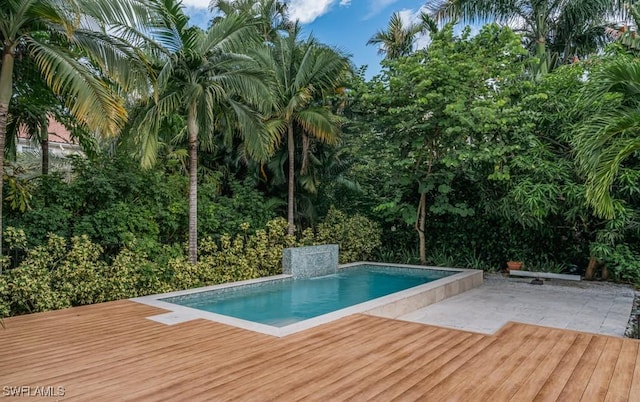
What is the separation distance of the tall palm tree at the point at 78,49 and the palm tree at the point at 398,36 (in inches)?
459

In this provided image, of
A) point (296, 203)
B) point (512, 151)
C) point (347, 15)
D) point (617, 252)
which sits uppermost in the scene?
point (347, 15)

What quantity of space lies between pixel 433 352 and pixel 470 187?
8.36 m

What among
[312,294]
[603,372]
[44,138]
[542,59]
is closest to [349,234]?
[312,294]

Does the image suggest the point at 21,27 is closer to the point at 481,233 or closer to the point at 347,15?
the point at 481,233

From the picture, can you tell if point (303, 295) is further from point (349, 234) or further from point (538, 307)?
point (538, 307)

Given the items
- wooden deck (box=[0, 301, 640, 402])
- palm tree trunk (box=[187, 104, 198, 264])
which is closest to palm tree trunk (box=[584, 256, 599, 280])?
wooden deck (box=[0, 301, 640, 402])

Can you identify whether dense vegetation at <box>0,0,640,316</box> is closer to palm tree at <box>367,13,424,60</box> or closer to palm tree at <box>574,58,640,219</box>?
palm tree at <box>574,58,640,219</box>

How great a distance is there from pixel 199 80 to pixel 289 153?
150 inches

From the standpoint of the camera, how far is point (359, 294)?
341 inches

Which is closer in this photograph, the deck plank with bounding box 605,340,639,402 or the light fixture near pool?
the deck plank with bounding box 605,340,639,402

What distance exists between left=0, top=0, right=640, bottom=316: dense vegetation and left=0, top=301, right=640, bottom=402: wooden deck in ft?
6.96

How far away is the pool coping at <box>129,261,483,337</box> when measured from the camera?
5.13 m

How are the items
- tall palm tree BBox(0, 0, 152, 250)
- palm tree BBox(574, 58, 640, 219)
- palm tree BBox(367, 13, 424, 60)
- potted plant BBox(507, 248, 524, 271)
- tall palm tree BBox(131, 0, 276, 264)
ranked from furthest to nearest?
1. palm tree BBox(367, 13, 424, 60)
2. potted plant BBox(507, 248, 524, 271)
3. tall palm tree BBox(131, 0, 276, 264)
4. palm tree BBox(574, 58, 640, 219)
5. tall palm tree BBox(0, 0, 152, 250)

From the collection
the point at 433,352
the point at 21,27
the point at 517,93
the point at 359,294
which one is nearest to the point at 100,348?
the point at 433,352
